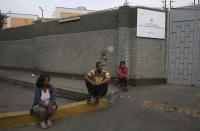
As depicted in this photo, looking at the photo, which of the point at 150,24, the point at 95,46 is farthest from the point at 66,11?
the point at 150,24

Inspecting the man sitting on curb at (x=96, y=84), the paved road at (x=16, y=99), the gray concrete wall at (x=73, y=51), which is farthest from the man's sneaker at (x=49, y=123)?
the gray concrete wall at (x=73, y=51)

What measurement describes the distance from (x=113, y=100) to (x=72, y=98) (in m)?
2.06

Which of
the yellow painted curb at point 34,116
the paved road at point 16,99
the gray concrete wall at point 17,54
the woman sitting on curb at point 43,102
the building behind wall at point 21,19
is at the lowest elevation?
the paved road at point 16,99

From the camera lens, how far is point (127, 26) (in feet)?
39.0

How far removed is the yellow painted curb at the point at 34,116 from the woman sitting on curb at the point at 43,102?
0.24 m

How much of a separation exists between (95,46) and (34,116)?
6.56 m

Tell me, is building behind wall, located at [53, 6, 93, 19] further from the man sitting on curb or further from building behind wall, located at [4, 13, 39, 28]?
the man sitting on curb

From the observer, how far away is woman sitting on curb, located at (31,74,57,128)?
23.5ft

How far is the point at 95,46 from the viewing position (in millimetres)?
13508

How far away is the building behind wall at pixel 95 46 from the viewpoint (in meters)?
11.9

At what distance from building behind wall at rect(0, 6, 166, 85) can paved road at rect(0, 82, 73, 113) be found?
239 centimetres

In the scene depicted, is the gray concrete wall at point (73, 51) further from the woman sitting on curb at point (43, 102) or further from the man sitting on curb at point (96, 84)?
the woman sitting on curb at point (43, 102)

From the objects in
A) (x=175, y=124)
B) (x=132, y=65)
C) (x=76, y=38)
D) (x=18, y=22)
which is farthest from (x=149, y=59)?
(x=18, y=22)

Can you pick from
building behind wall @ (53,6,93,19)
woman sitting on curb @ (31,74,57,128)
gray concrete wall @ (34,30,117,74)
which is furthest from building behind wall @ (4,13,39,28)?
woman sitting on curb @ (31,74,57,128)
